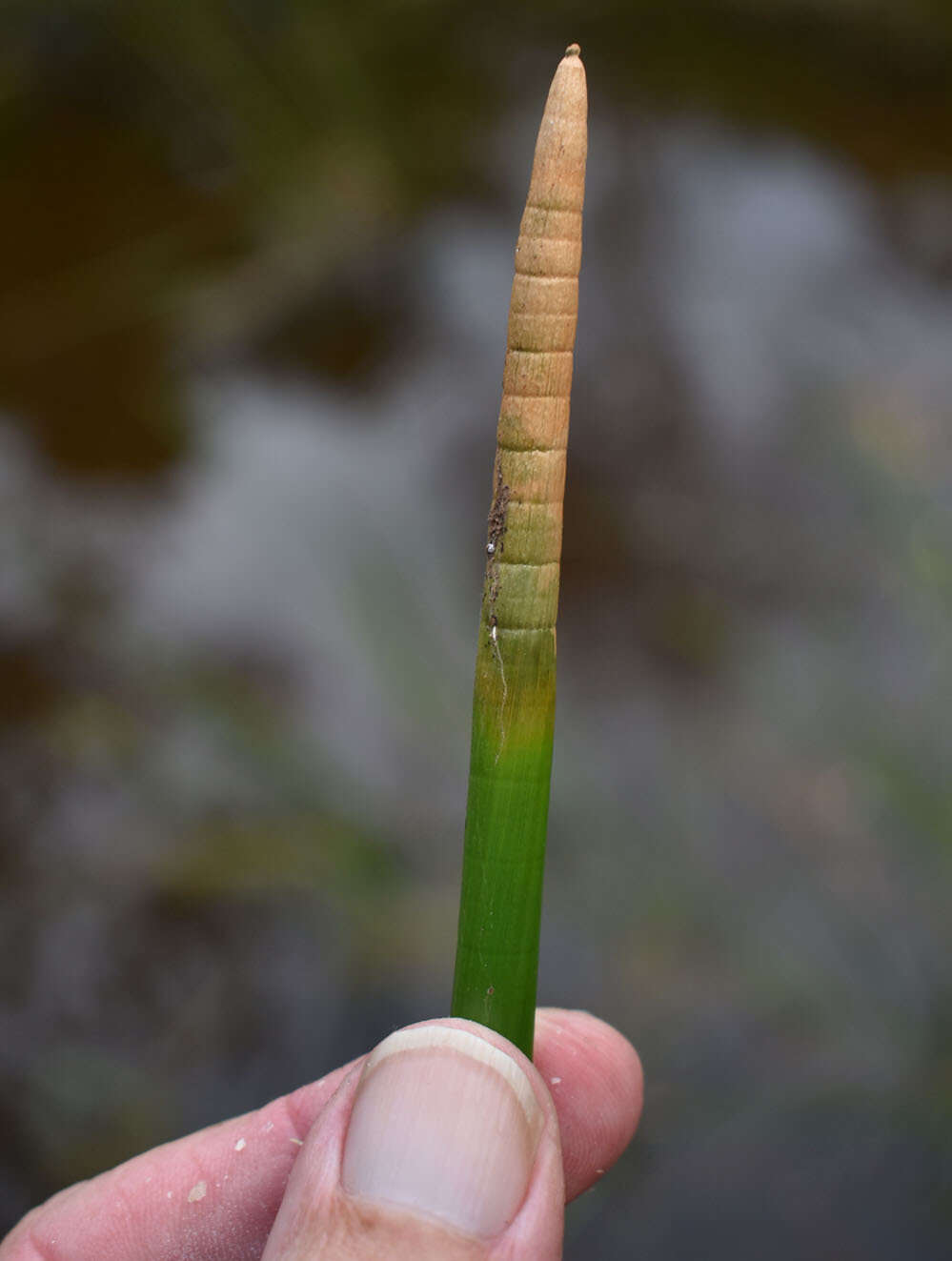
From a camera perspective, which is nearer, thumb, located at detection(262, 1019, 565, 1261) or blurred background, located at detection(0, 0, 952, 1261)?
thumb, located at detection(262, 1019, 565, 1261)

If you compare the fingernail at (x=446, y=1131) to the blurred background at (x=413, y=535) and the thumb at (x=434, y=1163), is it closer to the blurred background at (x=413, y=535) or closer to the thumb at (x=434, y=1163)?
the thumb at (x=434, y=1163)

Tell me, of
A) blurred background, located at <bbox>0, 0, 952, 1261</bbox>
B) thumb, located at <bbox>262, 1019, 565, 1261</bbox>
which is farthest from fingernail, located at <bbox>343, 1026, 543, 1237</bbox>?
blurred background, located at <bbox>0, 0, 952, 1261</bbox>

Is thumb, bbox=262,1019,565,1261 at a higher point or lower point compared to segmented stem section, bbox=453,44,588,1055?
lower

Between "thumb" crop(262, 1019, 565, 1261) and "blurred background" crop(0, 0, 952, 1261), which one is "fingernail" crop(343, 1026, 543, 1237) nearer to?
"thumb" crop(262, 1019, 565, 1261)

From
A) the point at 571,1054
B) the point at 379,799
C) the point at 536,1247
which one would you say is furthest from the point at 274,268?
the point at 536,1247

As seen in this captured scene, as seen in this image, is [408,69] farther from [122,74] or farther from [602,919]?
[602,919]

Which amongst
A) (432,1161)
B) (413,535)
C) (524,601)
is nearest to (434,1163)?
(432,1161)
